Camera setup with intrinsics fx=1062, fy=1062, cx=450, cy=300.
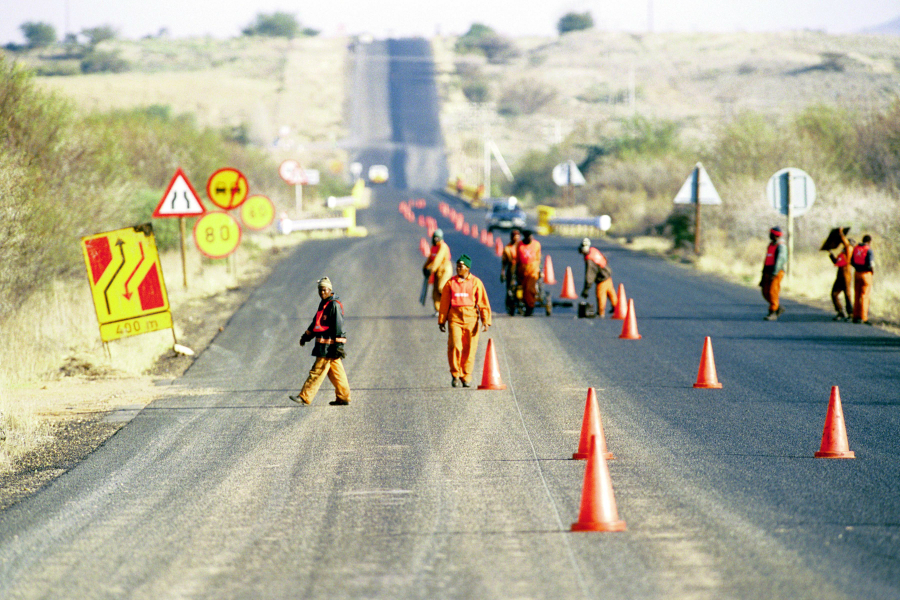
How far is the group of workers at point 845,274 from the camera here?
18.0m

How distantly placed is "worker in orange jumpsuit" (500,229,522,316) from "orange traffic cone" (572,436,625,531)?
12.4 metres

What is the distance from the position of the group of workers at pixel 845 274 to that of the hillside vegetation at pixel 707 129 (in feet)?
2.49

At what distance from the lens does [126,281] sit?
15188 mm

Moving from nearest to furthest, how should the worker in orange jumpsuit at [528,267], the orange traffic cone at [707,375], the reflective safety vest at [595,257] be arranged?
the orange traffic cone at [707,375], the reflective safety vest at [595,257], the worker in orange jumpsuit at [528,267]

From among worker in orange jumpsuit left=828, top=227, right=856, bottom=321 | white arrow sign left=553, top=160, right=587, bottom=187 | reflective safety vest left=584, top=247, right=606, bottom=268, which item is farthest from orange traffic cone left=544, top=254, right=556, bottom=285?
white arrow sign left=553, top=160, right=587, bottom=187

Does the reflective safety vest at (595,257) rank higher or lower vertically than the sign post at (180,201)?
lower

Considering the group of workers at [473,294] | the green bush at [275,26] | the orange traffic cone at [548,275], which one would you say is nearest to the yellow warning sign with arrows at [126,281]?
the group of workers at [473,294]

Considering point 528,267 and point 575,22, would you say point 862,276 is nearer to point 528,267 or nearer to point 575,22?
point 528,267

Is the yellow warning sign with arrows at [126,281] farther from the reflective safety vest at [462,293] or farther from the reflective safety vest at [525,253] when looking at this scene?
the reflective safety vest at [525,253]

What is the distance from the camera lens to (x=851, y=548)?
21.9ft

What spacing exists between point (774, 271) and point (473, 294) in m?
7.35

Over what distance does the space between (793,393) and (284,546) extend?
7.61 meters

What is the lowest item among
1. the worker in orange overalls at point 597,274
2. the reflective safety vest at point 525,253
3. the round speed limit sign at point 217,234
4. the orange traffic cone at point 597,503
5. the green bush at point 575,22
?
the orange traffic cone at point 597,503

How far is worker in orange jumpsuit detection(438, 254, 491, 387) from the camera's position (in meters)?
13.6
